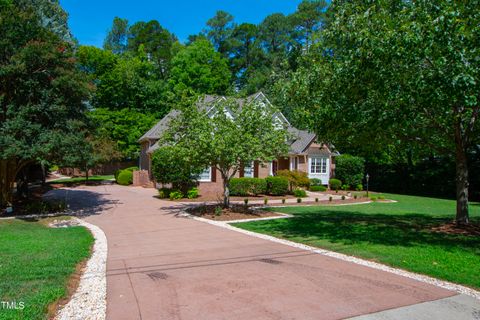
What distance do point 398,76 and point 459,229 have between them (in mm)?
5676

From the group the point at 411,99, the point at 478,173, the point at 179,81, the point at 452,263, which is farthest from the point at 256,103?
the point at 179,81

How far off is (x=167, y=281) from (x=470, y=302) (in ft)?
15.9

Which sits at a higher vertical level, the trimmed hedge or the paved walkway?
the trimmed hedge

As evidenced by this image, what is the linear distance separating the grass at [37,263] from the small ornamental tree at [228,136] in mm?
5309

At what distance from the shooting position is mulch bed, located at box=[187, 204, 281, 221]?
15393 mm

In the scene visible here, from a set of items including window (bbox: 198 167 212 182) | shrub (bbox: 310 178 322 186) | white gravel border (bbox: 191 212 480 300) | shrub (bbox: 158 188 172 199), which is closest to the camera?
white gravel border (bbox: 191 212 480 300)

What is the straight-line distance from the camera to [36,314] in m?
4.91

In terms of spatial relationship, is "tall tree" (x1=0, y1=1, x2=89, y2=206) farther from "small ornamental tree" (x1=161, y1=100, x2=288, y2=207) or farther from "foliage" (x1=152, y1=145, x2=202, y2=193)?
"foliage" (x1=152, y1=145, x2=202, y2=193)

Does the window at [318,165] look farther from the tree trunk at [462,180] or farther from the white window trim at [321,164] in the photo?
the tree trunk at [462,180]

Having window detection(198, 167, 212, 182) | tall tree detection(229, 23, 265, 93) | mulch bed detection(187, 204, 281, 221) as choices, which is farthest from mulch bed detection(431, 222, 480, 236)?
tall tree detection(229, 23, 265, 93)

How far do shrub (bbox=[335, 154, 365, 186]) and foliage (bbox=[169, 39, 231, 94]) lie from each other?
19366mm

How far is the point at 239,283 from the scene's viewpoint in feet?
21.5

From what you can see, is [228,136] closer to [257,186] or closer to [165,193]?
[165,193]

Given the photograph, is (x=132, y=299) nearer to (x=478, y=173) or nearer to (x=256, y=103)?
(x=256, y=103)
